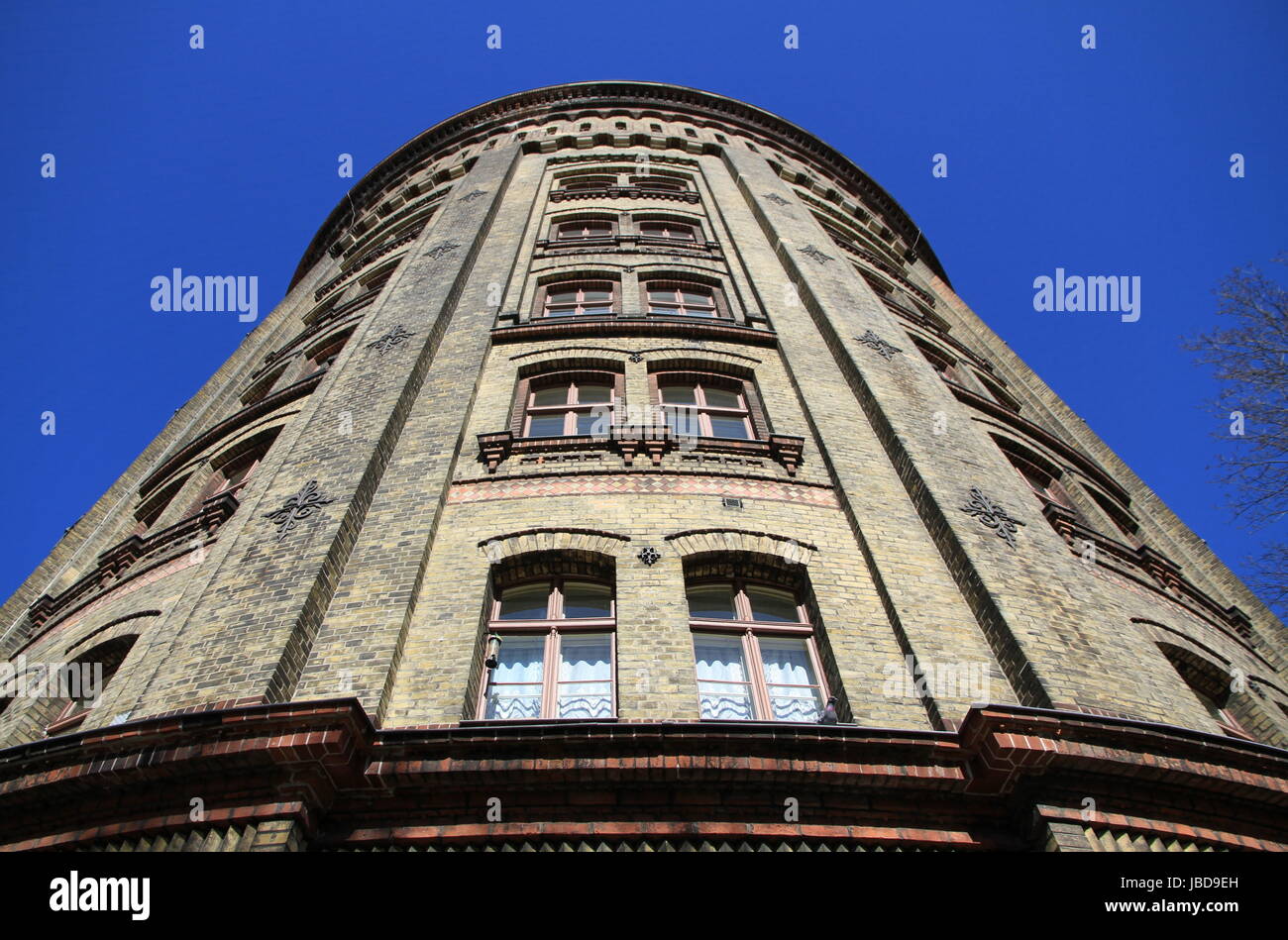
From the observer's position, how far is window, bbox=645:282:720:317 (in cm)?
1666

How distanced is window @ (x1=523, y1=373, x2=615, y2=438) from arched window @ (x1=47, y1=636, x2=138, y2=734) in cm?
526

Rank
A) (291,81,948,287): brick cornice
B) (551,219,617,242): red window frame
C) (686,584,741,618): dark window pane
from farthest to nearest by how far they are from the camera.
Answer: (291,81,948,287): brick cornice
(551,219,617,242): red window frame
(686,584,741,618): dark window pane

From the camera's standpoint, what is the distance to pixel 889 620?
897cm

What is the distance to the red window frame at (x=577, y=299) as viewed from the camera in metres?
16.4

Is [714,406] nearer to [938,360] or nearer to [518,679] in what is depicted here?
[518,679]

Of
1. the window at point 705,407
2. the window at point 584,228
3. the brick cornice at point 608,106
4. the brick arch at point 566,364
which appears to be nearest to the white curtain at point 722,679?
the window at point 705,407

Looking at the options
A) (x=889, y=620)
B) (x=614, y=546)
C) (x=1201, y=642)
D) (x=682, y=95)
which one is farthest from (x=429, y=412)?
(x=682, y=95)

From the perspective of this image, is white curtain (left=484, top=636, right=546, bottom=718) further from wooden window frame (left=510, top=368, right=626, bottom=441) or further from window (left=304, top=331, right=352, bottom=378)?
window (left=304, top=331, right=352, bottom=378)

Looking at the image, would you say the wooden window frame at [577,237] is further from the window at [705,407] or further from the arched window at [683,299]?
the window at [705,407]

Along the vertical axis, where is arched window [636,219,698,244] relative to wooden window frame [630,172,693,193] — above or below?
below

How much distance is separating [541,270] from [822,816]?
41.0 ft

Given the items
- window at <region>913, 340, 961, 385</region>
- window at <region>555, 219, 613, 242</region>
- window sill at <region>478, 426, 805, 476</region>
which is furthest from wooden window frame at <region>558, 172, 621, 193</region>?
window sill at <region>478, 426, 805, 476</region>
